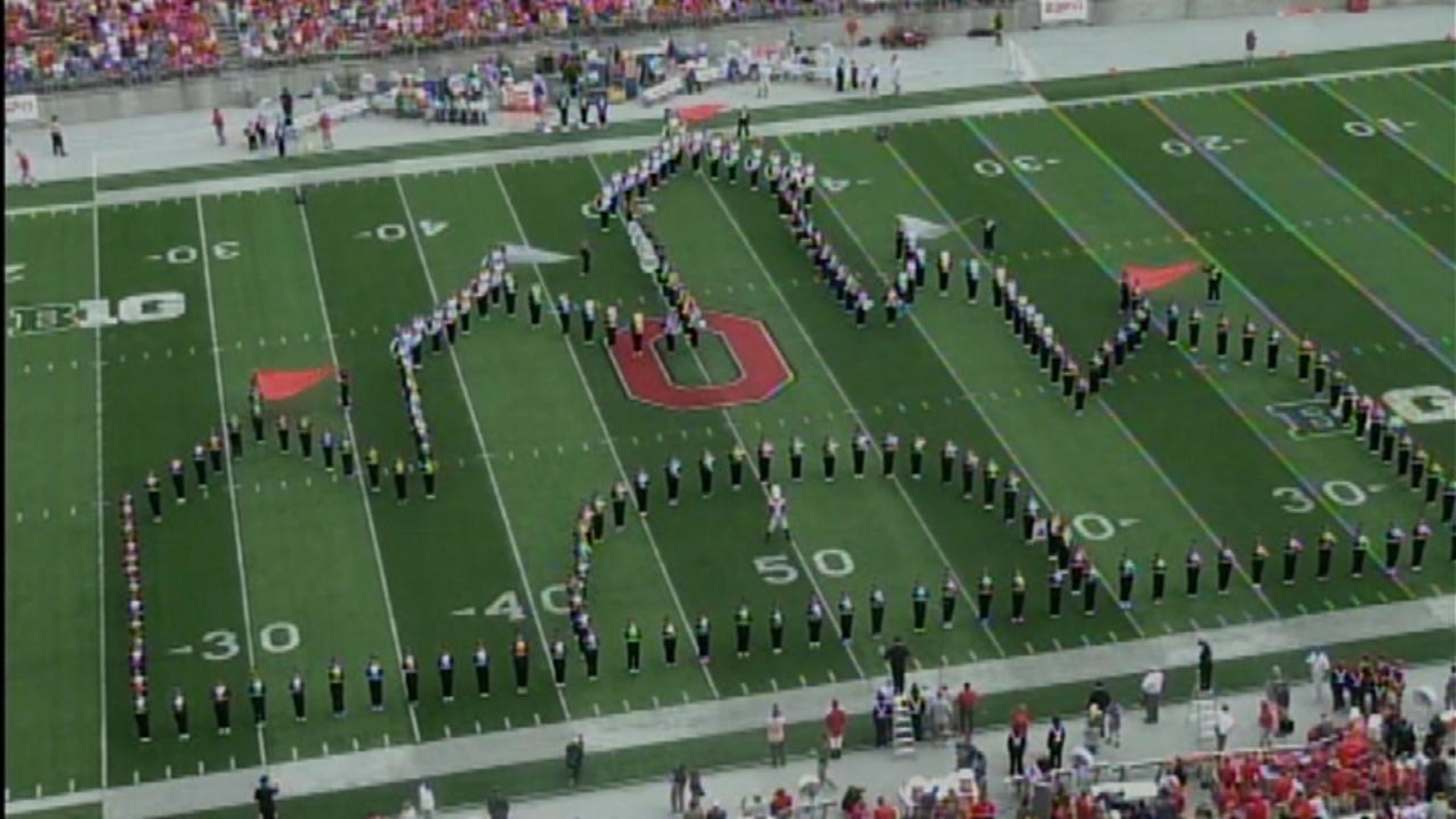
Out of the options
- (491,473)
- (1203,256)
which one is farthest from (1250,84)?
(491,473)

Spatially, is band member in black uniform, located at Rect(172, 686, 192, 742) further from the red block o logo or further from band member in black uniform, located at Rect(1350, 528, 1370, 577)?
band member in black uniform, located at Rect(1350, 528, 1370, 577)

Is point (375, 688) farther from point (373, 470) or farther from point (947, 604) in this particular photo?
point (947, 604)

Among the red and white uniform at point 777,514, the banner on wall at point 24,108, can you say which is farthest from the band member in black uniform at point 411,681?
the banner on wall at point 24,108

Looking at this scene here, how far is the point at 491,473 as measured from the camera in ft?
106

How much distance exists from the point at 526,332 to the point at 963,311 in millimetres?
7156

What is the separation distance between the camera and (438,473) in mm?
32219

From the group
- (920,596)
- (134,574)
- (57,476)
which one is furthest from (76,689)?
(920,596)

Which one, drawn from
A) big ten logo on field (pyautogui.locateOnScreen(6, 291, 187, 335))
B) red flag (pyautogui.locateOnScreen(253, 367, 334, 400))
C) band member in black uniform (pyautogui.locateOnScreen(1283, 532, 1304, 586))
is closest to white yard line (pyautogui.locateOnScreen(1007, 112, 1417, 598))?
band member in black uniform (pyautogui.locateOnScreen(1283, 532, 1304, 586))

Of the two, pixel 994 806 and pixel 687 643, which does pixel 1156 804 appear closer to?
pixel 994 806

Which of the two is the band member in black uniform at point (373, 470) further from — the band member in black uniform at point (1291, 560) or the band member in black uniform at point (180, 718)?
the band member in black uniform at point (1291, 560)

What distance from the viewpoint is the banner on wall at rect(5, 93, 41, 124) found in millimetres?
46250

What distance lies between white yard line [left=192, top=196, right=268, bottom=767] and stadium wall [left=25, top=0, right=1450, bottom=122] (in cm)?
572

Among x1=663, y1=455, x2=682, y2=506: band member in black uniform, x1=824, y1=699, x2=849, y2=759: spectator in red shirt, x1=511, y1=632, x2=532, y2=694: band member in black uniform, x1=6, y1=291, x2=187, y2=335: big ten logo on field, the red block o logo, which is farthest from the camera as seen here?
x1=6, y1=291, x2=187, y2=335: big ten logo on field

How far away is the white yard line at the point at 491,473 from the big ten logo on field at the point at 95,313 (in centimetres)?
419
